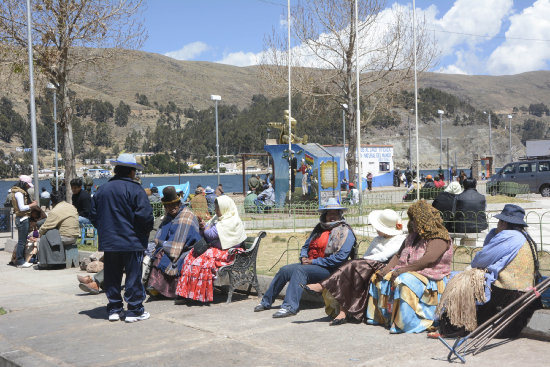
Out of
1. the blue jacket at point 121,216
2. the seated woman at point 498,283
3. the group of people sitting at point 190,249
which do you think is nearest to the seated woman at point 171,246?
the group of people sitting at point 190,249

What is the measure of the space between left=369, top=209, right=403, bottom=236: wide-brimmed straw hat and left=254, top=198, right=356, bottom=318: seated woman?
1.26 feet

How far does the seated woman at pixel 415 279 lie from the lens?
6047mm

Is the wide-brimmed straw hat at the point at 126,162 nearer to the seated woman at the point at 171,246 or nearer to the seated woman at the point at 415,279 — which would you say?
the seated woman at the point at 171,246

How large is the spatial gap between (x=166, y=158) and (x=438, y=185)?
138238 mm

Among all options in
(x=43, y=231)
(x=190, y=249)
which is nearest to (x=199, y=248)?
(x=190, y=249)

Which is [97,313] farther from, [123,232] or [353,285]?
[353,285]

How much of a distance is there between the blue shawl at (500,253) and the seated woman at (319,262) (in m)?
1.75

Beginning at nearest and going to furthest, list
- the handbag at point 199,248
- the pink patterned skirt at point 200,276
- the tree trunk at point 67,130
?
the pink patterned skirt at point 200,276
the handbag at point 199,248
the tree trunk at point 67,130

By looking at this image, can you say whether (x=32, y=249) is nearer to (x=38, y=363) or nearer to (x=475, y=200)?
(x=38, y=363)

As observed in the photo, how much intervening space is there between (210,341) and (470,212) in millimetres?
6418

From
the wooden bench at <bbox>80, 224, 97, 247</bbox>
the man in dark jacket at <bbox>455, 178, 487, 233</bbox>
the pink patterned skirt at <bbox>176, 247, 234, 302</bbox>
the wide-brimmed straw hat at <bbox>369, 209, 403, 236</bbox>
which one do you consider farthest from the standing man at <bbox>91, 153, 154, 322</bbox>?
the wooden bench at <bbox>80, 224, 97, 247</bbox>

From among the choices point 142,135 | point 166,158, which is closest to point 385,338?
point 166,158

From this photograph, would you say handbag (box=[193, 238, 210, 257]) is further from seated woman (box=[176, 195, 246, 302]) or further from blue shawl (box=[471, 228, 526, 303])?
blue shawl (box=[471, 228, 526, 303])

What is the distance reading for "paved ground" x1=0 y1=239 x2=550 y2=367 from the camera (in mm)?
5328
